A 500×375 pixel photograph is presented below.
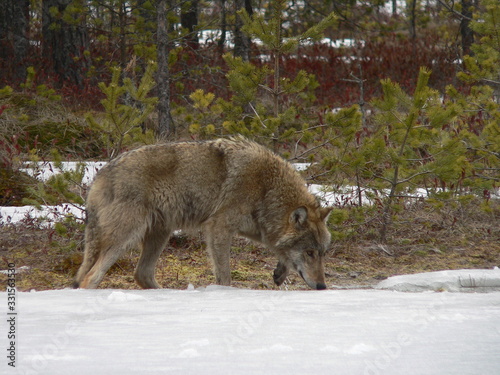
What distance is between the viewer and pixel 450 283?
5.68 metres

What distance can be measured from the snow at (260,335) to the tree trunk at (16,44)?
13687 mm

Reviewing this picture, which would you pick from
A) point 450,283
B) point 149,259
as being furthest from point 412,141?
point 149,259

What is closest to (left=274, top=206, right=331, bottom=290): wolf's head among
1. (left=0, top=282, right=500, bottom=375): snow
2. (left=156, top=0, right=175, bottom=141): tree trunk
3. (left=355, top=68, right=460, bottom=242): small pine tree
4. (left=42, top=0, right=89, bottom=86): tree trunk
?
(left=355, top=68, right=460, bottom=242): small pine tree

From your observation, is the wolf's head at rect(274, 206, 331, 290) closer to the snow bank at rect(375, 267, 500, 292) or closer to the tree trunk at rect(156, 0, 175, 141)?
the snow bank at rect(375, 267, 500, 292)

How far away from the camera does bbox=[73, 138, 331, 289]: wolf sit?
5938 millimetres

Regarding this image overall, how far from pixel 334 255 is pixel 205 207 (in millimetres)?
2831

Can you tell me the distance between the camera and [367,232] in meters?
9.08

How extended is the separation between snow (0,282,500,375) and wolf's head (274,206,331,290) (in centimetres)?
191

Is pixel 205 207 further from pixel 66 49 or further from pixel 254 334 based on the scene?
pixel 66 49

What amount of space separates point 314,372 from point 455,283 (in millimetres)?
3588

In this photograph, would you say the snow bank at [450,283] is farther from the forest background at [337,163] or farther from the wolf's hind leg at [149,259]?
the wolf's hind leg at [149,259]

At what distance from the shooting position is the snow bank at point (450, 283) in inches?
220

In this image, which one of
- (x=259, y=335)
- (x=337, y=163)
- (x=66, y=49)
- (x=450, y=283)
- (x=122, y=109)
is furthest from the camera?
(x=66, y=49)

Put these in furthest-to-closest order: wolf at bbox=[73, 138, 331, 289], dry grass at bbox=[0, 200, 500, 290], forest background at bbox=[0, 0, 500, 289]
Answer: forest background at bbox=[0, 0, 500, 289] → dry grass at bbox=[0, 200, 500, 290] → wolf at bbox=[73, 138, 331, 289]
